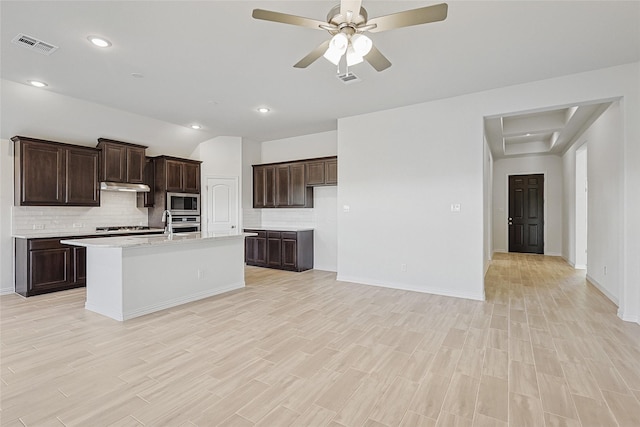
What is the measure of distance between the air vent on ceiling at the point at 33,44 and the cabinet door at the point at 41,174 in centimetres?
213

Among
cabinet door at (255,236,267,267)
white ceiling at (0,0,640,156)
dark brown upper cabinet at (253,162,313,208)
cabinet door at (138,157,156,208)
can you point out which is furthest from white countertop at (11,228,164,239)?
dark brown upper cabinet at (253,162,313,208)

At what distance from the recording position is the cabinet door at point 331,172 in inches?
245

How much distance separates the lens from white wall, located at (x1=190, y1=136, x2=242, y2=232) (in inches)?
277

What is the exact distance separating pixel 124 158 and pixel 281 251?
11.4 ft

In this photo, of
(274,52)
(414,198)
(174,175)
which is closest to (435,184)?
(414,198)

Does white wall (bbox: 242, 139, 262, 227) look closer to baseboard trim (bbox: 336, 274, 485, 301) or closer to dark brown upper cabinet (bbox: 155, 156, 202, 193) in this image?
dark brown upper cabinet (bbox: 155, 156, 202, 193)

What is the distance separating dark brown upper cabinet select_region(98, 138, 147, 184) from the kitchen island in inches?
74.1

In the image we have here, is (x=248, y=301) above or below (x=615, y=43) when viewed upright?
below

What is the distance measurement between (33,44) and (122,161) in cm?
279

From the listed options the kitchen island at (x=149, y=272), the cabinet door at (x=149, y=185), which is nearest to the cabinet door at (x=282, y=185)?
the kitchen island at (x=149, y=272)

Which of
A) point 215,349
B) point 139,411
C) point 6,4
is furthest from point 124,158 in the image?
point 139,411

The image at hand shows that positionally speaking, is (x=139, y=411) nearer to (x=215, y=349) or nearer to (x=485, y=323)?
(x=215, y=349)

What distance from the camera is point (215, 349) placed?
9.37ft

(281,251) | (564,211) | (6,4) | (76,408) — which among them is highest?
(6,4)
